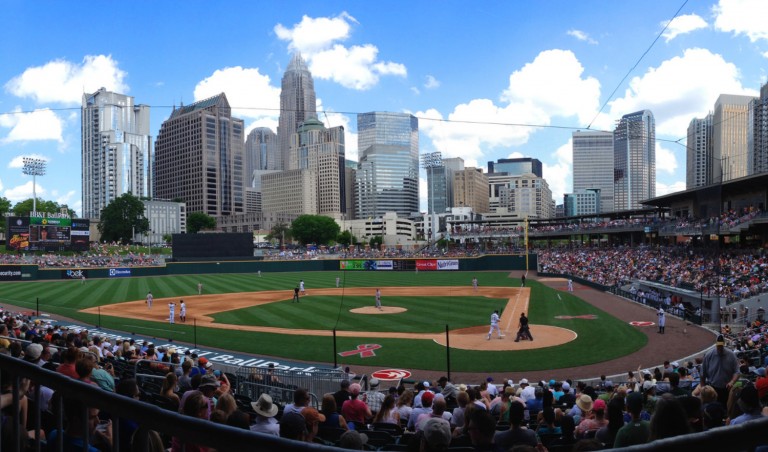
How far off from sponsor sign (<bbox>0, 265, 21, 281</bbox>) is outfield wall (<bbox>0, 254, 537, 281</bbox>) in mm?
3464

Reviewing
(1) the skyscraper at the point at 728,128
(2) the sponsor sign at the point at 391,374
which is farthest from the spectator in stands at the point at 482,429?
(1) the skyscraper at the point at 728,128

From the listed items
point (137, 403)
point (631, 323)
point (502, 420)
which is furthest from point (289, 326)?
point (137, 403)

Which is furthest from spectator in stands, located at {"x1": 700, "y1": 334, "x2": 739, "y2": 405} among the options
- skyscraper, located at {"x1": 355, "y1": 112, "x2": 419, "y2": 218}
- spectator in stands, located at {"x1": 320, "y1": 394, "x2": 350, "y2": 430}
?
skyscraper, located at {"x1": 355, "y1": 112, "x2": 419, "y2": 218}

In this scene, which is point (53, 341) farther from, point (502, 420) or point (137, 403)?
point (137, 403)

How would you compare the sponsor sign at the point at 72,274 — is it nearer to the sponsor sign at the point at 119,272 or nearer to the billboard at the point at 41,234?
the sponsor sign at the point at 119,272

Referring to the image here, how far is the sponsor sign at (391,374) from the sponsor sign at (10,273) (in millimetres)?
55438

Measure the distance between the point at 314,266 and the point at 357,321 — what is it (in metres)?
40.9

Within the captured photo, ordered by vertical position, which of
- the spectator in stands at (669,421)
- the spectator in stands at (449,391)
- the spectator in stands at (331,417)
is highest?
the spectator in stands at (669,421)

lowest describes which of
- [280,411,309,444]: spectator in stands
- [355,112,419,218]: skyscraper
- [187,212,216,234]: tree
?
[280,411,309,444]: spectator in stands

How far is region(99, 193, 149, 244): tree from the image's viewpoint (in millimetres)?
127625

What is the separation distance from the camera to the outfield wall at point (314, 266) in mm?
60969

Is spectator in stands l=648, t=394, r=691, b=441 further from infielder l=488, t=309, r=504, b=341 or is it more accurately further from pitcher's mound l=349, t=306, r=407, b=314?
pitcher's mound l=349, t=306, r=407, b=314

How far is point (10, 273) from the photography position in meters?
57.2

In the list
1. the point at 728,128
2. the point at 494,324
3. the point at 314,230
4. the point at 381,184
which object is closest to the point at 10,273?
the point at 494,324
